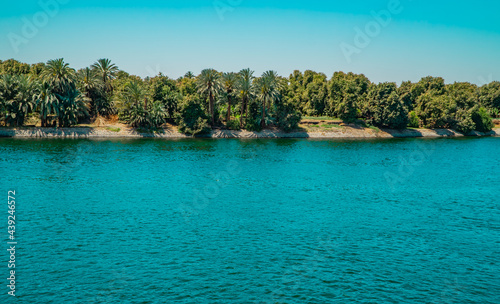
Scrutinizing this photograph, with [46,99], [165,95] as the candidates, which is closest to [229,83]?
[165,95]

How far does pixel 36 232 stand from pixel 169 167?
40.0 m

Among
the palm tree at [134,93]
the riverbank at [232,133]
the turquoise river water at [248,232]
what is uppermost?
the palm tree at [134,93]

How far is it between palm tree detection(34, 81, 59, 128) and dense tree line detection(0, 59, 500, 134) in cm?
27

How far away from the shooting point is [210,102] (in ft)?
448

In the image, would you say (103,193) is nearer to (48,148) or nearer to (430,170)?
(48,148)

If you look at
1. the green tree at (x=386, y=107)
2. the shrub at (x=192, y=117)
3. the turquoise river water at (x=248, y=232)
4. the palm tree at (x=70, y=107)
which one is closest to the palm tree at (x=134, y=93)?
the shrub at (x=192, y=117)

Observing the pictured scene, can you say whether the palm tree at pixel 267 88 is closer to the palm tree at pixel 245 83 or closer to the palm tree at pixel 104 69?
the palm tree at pixel 245 83

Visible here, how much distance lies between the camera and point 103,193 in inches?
2178

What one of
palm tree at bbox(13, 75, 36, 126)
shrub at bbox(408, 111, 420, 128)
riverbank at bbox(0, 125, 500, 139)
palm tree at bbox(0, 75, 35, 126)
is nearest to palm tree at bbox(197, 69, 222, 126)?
riverbank at bbox(0, 125, 500, 139)

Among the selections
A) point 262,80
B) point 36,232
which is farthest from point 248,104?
point 36,232

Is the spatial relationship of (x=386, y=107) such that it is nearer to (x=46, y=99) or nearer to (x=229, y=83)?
(x=229, y=83)

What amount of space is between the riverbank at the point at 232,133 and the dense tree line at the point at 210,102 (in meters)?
2.59

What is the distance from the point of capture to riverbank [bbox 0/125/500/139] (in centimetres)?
11875

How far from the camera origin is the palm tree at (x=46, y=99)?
115319mm
